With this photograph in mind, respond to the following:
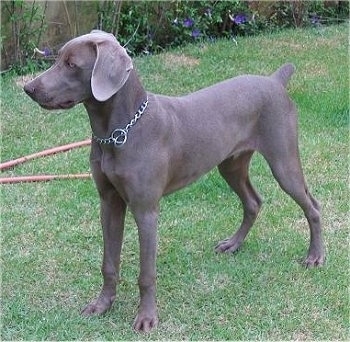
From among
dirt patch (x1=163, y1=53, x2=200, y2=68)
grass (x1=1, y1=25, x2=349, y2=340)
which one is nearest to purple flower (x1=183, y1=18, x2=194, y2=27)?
dirt patch (x1=163, y1=53, x2=200, y2=68)

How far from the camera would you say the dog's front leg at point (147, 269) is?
3.47 meters

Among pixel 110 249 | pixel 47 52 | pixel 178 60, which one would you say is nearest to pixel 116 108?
pixel 110 249

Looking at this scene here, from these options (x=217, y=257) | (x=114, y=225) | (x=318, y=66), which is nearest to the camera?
(x=114, y=225)

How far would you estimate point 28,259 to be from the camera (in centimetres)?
417

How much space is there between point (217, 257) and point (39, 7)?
4365 mm

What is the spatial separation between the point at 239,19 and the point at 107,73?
6.42 m

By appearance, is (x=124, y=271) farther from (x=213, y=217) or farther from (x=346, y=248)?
(x=346, y=248)

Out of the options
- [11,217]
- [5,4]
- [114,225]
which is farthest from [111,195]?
[5,4]

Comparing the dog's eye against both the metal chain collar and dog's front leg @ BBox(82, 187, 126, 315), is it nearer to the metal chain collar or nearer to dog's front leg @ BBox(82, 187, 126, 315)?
the metal chain collar

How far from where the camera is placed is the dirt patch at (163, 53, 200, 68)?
317 inches

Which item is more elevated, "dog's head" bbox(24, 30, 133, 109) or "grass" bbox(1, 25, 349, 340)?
"dog's head" bbox(24, 30, 133, 109)

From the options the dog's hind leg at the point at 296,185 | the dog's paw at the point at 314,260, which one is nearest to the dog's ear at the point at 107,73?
the dog's hind leg at the point at 296,185

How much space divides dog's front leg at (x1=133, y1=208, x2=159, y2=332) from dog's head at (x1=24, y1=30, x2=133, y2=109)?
0.63m

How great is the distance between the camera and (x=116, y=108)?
131 inches
